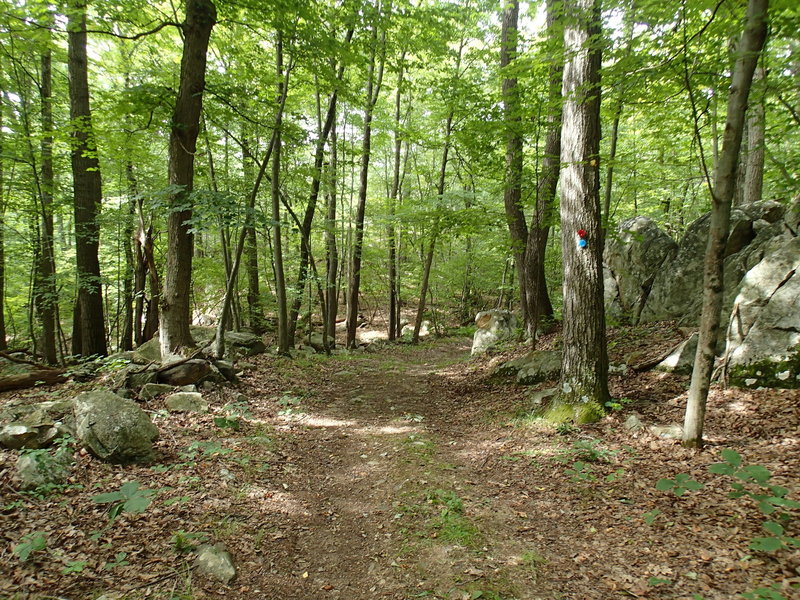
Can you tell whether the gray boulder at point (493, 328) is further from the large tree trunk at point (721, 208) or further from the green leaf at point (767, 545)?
the green leaf at point (767, 545)

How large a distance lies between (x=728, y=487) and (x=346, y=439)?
14.3 ft

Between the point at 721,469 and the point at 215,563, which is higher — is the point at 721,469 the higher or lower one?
the higher one

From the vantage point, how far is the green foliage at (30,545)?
106 inches

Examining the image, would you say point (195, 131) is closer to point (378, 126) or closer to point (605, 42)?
point (605, 42)

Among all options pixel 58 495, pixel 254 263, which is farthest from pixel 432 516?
pixel 254 263

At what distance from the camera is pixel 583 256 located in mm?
5652

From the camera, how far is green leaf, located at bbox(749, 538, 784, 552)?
8.12ft

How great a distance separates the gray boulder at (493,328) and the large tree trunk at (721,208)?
27.2 feet

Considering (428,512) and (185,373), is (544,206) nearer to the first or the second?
(428,512)

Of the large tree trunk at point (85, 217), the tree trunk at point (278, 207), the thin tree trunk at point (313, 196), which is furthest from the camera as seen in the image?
the thin tree trunk at point (313, 196)

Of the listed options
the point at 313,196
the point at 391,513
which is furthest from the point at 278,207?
the point at 391,513

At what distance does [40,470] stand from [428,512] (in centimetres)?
344

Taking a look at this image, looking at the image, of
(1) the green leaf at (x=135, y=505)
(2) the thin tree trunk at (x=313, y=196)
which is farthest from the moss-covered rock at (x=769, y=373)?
(2) the thin tree trunk at (x=313, y=196)

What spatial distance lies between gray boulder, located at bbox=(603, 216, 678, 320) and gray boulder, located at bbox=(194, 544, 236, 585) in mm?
8829
